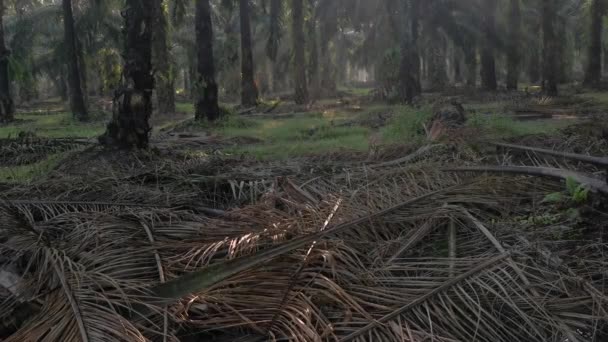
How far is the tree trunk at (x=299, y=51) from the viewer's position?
1980cm

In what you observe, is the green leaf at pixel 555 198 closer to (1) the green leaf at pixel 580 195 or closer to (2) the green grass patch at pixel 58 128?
(1) the green leaf at pixel 580 195

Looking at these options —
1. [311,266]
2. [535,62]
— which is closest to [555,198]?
[311,266]

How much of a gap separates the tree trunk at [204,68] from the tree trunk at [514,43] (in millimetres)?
12086

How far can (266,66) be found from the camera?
4109 centimetres

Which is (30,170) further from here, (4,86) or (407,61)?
(4,86)

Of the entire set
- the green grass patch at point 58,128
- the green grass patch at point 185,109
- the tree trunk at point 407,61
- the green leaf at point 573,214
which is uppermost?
the tree trunk at point 407,61

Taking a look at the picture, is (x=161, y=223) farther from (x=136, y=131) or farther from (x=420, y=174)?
(x=136, y=131)

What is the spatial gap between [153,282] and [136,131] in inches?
176

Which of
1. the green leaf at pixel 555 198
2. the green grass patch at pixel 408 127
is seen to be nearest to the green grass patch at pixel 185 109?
the green grass patch at pixel 408 127

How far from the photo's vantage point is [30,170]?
6.22m

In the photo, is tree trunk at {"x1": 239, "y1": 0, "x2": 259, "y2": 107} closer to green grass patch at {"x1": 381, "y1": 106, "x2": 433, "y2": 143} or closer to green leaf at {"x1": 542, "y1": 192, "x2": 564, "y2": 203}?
green grass patch at {"x1": 381, "y1": 106, "x2": 433, "y2": 143}

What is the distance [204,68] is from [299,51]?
6.81 m

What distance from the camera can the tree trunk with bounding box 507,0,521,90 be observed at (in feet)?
69.7

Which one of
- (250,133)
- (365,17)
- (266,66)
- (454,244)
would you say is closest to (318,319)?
(454,244)
